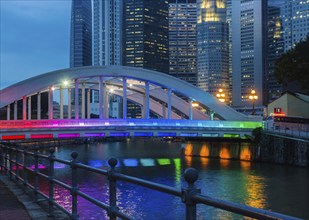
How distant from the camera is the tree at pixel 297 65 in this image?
195 feet

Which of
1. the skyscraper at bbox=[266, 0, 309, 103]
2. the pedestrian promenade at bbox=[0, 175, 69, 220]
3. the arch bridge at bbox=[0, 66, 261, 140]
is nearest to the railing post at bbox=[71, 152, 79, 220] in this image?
the pedestrian promenade at bbox=[0, 175, 69, 220]

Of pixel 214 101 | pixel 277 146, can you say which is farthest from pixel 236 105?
pixel 277 146

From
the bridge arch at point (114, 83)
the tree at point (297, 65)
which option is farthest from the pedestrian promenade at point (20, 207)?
the bridge arch at point (114, 83)

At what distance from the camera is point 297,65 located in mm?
60531

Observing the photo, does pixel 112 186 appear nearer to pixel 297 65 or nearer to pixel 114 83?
pixel 297 65

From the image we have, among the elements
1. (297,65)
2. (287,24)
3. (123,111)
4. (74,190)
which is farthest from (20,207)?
(287,24)

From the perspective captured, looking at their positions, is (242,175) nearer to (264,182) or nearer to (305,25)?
(264,182)

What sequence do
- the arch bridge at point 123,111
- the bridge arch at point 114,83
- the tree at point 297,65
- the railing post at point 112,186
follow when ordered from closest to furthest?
the railing post at point 112,186, the arch bridge at point 123,111, the tree at point 297,65, the bridge arch at point 114,83

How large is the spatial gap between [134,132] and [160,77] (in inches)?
779

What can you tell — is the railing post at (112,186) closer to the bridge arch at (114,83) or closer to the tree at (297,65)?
the tree at (297,65)

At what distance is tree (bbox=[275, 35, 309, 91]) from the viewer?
59562 millimetres

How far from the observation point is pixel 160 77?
7344 centimetres

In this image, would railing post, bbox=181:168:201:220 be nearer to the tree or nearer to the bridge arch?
the tree

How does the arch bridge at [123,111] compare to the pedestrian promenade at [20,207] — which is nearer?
the pedestrian promenade at [20,207]
